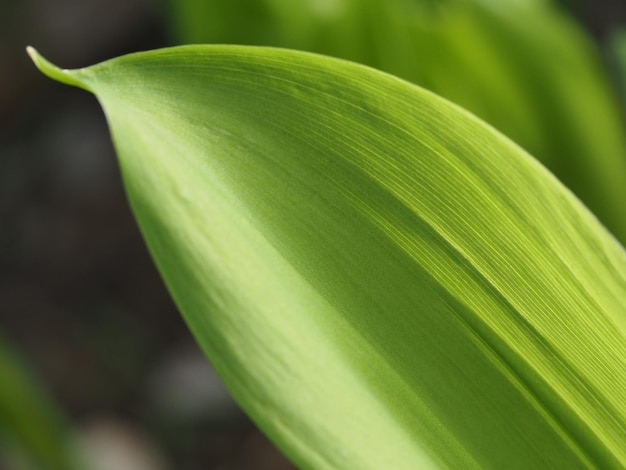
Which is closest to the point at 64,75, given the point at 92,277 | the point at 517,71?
the point at 517,71

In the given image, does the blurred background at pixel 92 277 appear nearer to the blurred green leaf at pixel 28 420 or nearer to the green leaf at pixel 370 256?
the blurred green leaf at pixel 28 420

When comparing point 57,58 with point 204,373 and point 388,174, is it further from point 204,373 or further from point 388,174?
point 388,174

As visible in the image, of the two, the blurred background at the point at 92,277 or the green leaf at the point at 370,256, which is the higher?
the blurred background at the point at 92,277

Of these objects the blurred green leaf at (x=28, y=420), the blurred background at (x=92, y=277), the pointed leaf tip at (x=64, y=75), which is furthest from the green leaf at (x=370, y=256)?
the blurred background at (x=92, y=277)

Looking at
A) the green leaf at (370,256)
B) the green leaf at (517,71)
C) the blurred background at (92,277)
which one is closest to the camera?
the green leaf at (370,256)

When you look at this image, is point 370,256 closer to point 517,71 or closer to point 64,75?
point 64,75

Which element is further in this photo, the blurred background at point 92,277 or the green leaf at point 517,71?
the blurred background at point 92,277
